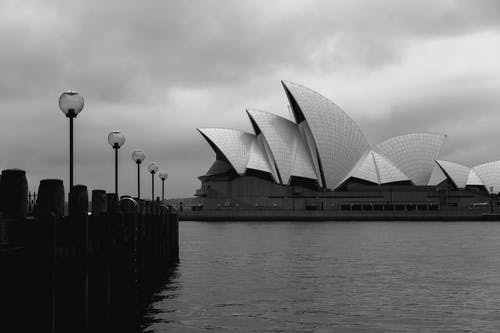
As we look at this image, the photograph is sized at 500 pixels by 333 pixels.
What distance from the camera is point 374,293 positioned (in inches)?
714

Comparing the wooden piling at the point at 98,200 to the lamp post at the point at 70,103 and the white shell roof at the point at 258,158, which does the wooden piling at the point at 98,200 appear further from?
the white shell roof at the point at 258,158

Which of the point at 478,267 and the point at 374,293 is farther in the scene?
the point at 478,267

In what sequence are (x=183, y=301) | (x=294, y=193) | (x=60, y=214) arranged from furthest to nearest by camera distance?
(x=294, y=193), (x=183, y=301), (x=60, y=214)

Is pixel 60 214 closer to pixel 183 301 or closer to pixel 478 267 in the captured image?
pixel 183 301

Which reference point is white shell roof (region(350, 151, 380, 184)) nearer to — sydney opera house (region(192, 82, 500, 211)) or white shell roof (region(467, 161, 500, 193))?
sydney opera house (region(192, 82, 500, 211))

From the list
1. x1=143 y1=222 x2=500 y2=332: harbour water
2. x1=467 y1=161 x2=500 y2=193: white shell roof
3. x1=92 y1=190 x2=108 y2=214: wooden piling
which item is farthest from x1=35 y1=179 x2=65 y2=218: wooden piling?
x1=467 y1=161 x2=500 y2=193: white shell roof

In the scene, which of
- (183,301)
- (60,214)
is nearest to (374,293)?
(183,301)

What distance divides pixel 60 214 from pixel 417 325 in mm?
7605

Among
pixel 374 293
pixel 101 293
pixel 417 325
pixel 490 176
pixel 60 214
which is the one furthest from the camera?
pixel 490 176

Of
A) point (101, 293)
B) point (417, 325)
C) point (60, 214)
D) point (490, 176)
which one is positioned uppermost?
point (490, 176)

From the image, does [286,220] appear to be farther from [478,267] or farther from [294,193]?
[478,267]

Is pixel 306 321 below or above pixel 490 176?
below

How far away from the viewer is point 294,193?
10319 cm

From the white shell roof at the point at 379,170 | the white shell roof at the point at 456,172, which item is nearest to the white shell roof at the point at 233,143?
the white shell roof at the point at 379,170
